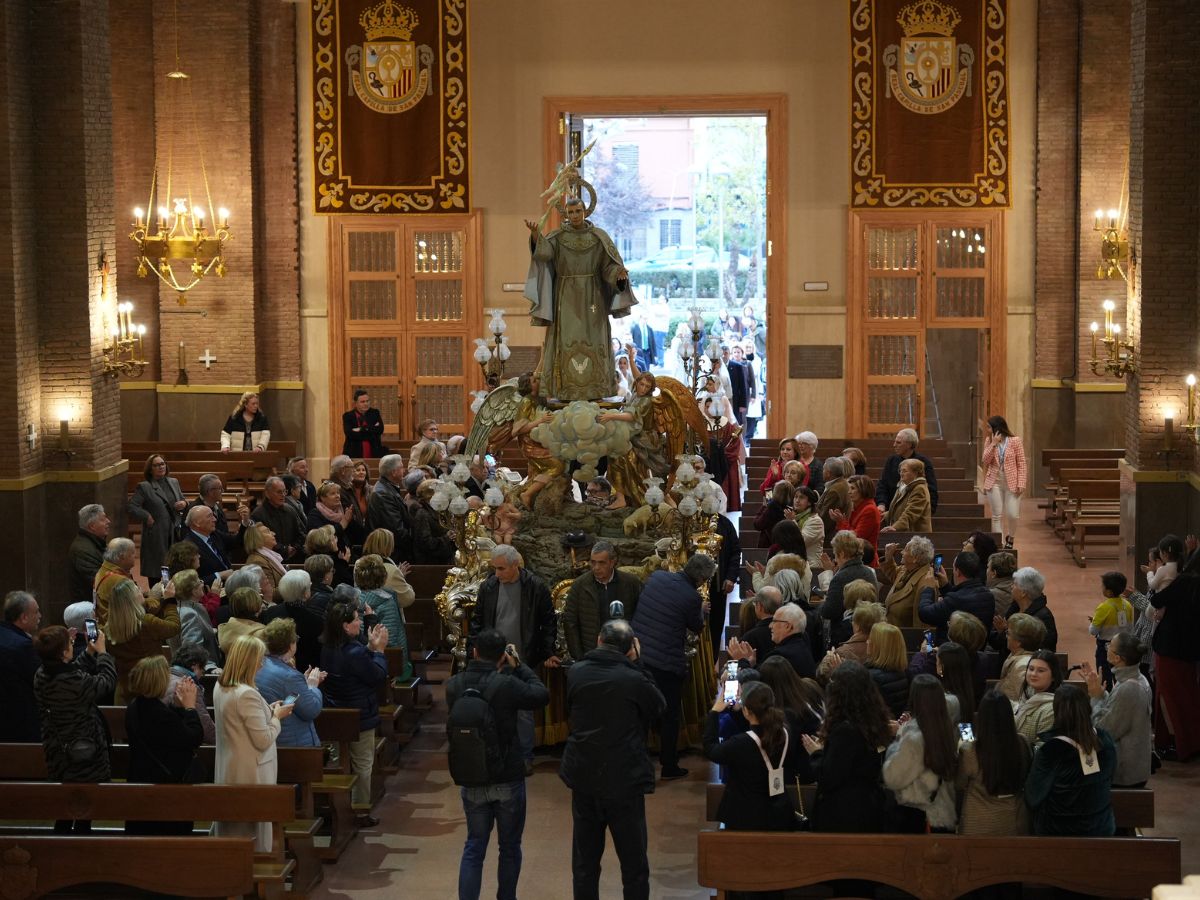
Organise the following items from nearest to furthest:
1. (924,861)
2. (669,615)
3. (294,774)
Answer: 1. (924,861)
2. (294,774)
3. (669,615)

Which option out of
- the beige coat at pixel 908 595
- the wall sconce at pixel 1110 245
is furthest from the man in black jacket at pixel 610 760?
the wall sconce at pixel 1110 245

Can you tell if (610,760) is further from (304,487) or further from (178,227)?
(178,227)

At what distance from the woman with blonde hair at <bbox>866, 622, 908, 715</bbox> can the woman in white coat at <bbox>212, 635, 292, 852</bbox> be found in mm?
3010

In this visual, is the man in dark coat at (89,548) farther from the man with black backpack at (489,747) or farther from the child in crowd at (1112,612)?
the child in crowd at (1112,612)

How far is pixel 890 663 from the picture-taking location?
8828mm

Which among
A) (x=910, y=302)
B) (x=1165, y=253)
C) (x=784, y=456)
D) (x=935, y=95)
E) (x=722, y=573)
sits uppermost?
(x=935, y=95)

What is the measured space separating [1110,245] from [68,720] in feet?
47.6

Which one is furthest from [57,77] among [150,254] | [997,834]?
[997,834]

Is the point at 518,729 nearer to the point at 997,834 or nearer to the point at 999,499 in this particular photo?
the point at 997,834

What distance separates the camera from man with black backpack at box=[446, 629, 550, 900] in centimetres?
840

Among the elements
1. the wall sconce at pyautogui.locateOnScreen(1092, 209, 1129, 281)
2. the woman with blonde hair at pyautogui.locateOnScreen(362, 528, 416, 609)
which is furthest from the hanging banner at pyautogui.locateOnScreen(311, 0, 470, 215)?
the woman with blonde hair at pyautogui.locateOnScreen(362, 528, 416, 609)

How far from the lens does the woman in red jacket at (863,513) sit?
13312 mm

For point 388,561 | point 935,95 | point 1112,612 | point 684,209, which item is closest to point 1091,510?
point 935,95

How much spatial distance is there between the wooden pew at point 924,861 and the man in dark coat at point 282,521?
7072 millimetres
